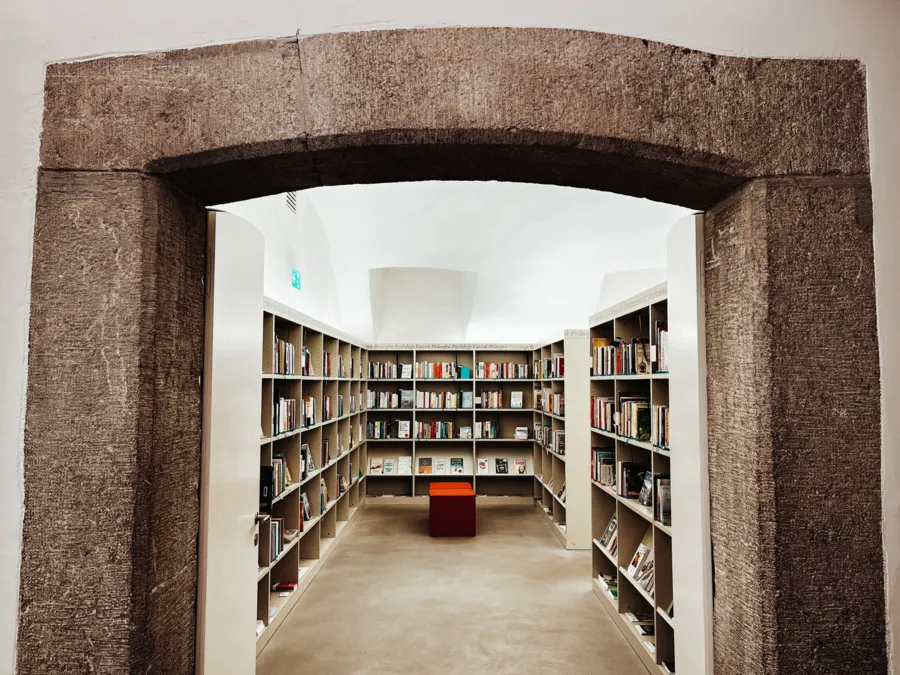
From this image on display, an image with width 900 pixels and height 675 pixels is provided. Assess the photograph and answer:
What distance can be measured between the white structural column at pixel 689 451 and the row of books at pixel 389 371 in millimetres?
5834

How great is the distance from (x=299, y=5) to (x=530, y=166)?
0.80 meters

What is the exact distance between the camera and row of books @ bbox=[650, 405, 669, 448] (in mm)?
3002

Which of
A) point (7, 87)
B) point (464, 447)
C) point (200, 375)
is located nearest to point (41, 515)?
point (200, 375)

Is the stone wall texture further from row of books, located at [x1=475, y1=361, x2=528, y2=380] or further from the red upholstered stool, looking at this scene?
row of books, located at [x1=475, y1=361, x2=528, y2=380]

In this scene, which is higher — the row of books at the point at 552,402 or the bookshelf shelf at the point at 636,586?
the row of books at the point at 552,402

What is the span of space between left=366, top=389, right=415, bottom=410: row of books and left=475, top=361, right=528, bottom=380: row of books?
40.4 inches

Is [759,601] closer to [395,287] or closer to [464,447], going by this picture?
[464,447]

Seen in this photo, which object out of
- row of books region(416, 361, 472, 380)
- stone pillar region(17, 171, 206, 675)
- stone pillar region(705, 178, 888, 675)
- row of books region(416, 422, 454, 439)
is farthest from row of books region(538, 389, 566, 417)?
stone pillar region(17, 171, 206, 675)

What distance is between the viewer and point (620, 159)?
1.61 metres

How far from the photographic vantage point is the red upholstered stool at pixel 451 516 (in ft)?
20.2

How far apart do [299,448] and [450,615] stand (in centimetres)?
162

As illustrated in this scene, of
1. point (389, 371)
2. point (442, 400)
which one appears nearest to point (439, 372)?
point (442, 400)

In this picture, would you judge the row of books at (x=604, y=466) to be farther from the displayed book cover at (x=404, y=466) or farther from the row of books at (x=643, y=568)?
the displayed book cover at (x=404, y=466)

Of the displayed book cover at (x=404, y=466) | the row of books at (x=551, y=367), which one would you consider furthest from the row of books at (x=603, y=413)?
the displayed book cover at (x=404, y=466)
